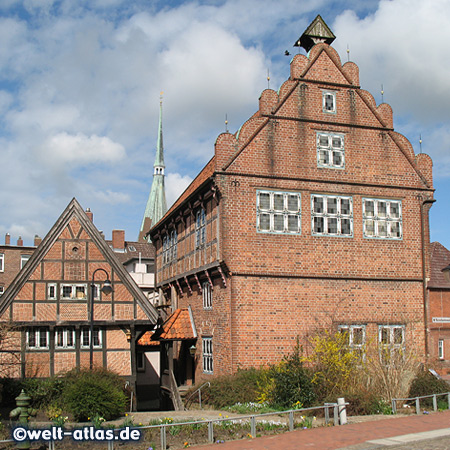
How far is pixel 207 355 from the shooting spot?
80.8 ft

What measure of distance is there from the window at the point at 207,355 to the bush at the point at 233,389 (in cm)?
286

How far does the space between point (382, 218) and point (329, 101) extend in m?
5.48

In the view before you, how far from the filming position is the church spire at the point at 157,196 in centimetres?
11075

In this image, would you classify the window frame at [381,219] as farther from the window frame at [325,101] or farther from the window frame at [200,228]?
the window frame at [200,228]

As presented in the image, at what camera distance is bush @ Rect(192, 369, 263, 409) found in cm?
1944

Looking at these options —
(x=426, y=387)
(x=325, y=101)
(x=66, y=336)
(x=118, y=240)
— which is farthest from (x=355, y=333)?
(x=118, y=240)

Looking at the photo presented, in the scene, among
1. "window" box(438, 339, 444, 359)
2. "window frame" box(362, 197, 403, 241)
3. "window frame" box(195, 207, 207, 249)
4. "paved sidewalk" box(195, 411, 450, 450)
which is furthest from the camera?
"window" box(438, 339, 444, 359)

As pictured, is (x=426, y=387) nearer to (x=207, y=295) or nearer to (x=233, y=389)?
(x=233, y=389)

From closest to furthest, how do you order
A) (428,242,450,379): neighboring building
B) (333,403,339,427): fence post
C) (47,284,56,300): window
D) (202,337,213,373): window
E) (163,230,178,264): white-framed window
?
1. (333,403,339,427): fence post
2. (47,284,56,300): window
3. (202,337,213,373): window
4. (163,230,178,264): white-framed window
5. (428,242,450,379): neighboring building

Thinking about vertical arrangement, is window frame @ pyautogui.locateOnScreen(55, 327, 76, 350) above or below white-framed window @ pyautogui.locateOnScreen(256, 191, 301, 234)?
below

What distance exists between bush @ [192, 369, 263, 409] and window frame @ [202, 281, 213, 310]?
4336mm

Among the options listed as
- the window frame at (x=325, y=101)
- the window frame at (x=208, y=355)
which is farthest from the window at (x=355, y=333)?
the window frame at (x=325, y=101)

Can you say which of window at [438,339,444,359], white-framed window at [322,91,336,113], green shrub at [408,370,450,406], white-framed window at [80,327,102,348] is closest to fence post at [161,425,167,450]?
green shrub at [408,370,450,406]

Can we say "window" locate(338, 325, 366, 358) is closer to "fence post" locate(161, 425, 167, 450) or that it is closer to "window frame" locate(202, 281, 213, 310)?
"window frame" locate(202, 281, 213, 310)
